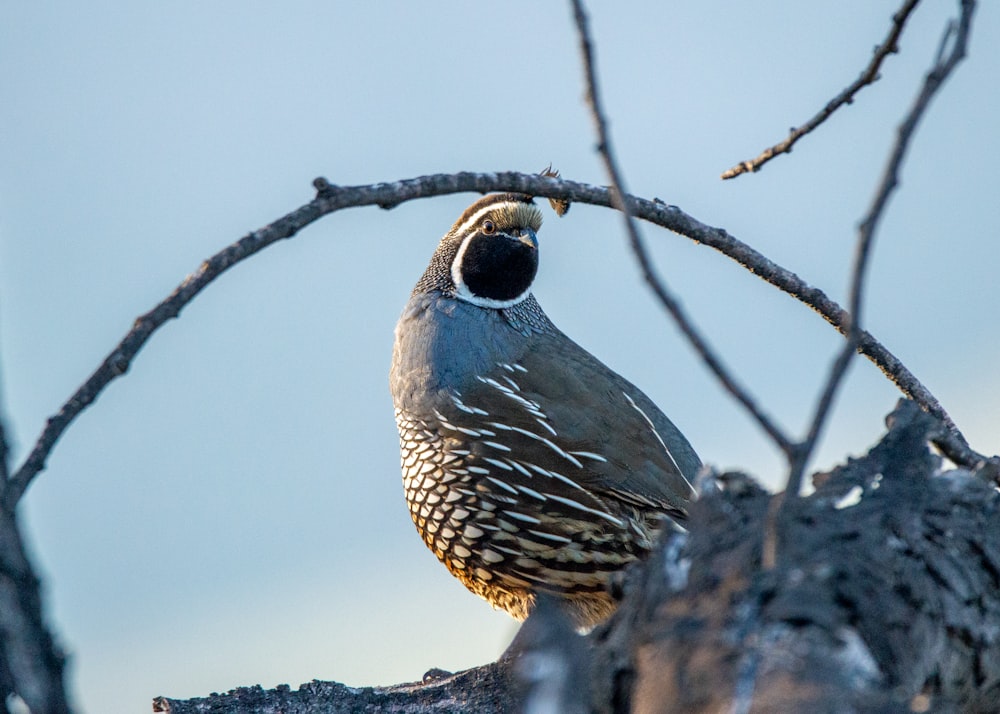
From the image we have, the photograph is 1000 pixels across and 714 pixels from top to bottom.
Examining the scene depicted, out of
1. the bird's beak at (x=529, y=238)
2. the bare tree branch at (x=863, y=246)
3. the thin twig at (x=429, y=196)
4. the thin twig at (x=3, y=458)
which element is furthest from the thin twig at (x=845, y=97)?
the bird's beak at (x=529, y=238)

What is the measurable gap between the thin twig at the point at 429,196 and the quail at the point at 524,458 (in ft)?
5.32

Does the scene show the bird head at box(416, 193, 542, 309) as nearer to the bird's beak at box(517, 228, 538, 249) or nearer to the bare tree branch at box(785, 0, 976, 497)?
the bird's beak at box(517, 228, 538, 249)

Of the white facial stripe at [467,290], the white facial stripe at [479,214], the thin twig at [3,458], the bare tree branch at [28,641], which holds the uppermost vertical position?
the white facial stripe at [479,214]

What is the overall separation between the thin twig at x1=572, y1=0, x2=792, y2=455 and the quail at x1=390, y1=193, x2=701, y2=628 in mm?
3113

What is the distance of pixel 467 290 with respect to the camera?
574 centimetres

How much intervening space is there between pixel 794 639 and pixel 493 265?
4.16 m

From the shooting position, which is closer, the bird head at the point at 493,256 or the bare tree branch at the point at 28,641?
the bare tree branch at the point at 28,641

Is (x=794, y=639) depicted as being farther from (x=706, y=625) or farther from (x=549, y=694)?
(x=549, y=694)

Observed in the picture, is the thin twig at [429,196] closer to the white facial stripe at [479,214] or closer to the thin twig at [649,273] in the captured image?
the thin twig at [649,273]

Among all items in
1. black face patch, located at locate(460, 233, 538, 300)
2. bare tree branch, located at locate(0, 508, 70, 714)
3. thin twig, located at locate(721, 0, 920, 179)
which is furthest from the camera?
black face patch, located at locate(460, 233, 538, 300)

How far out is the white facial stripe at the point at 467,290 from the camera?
566cm

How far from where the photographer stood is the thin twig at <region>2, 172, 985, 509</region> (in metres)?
1.95

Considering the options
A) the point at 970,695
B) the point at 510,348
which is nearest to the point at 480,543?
the point at 510,348

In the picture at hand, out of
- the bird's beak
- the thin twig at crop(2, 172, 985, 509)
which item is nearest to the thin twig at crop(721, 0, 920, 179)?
the thin twig at crop(2, 172, 985, 509)
